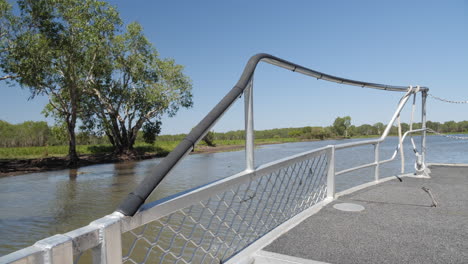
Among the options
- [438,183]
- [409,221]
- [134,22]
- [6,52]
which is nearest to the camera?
[409,221]

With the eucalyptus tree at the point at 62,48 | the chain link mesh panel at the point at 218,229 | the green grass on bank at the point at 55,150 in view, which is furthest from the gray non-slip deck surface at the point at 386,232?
the green grass on bank at the point at 55,150

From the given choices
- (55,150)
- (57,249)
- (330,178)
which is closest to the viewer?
(57,249)

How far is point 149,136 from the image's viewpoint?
25.2m

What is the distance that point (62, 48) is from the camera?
15.3m

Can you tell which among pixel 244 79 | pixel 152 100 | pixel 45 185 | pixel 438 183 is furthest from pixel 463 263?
pixel 152 100

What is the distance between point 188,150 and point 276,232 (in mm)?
1299

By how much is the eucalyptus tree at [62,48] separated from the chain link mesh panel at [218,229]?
40.0 ft

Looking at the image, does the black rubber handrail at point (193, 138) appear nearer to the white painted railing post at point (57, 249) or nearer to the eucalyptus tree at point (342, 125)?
the white painted railing post at point (57, 249)

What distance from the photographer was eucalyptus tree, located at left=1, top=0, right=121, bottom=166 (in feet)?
45.5

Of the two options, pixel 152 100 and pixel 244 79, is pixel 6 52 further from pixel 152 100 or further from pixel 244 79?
pixel 244 79

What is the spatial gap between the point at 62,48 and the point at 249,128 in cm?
1622

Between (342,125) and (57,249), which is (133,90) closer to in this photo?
(57,249)

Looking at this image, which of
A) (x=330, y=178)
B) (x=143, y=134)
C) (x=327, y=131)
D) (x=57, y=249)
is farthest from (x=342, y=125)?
(x=57, y=249)

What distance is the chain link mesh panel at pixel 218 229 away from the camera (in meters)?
1.84
